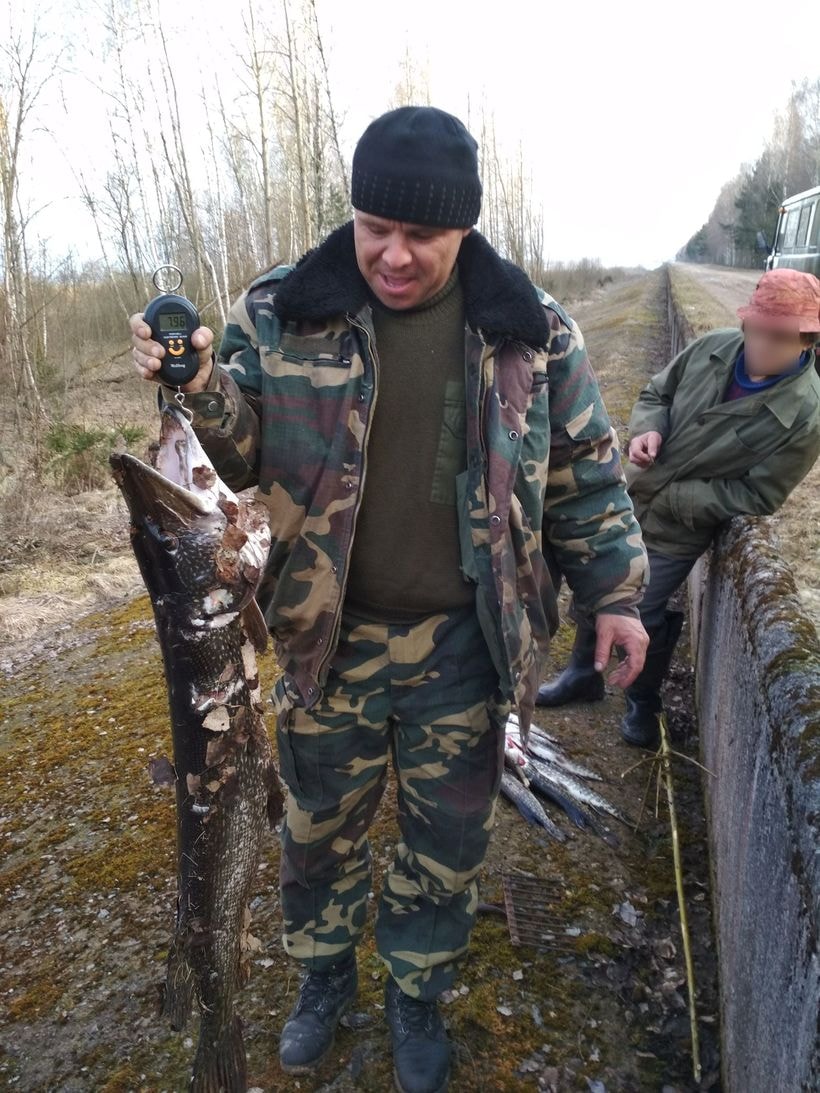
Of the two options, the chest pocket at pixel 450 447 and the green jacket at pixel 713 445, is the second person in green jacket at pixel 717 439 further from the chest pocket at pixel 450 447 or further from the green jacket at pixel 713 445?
the chest pocket at pixel 450 447

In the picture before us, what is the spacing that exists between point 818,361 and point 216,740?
3.64m

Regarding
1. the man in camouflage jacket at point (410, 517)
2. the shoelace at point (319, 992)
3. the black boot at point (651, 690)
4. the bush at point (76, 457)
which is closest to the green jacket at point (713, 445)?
the black boot at point (651, 690)

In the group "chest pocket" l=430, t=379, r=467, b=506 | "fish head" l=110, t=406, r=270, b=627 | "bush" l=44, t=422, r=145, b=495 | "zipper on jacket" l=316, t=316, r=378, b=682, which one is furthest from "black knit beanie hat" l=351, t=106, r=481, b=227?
"bush" l=44, t=422, r=145, b=495

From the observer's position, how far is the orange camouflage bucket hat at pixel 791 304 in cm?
338

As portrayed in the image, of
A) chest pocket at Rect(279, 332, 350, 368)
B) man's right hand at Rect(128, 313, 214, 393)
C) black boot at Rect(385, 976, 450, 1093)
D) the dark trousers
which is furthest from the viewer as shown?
the dark trousers

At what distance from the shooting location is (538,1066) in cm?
247

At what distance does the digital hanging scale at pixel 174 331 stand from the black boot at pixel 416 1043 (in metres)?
2.05

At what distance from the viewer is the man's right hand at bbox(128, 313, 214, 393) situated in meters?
1.69

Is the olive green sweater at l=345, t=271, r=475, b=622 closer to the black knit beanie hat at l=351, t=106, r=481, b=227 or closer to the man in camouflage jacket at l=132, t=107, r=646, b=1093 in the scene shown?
the man in camouflage jacket at l=132, t=107, r=646, b=1093

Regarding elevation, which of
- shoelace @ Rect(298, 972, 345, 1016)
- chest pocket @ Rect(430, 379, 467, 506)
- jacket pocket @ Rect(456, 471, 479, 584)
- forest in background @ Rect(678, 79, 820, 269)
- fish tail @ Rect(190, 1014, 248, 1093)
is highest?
forest in background @ Rect(678, 79, 820, 269)

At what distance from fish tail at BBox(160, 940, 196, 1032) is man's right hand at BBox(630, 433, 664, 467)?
9.81ft

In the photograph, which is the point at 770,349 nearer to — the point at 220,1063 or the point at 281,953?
the point at 281,953

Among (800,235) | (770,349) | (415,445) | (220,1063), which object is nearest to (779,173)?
(800,235)

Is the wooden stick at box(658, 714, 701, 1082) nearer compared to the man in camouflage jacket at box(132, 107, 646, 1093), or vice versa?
the man in camouflage jacket at box(132, 107, 646, 1093)
